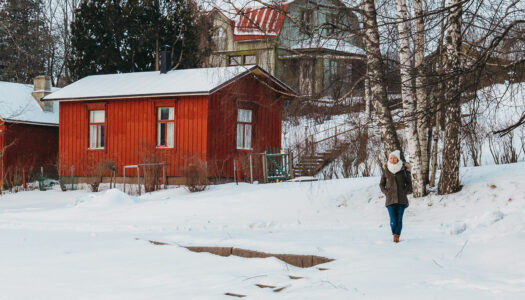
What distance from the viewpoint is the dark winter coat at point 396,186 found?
11.7m

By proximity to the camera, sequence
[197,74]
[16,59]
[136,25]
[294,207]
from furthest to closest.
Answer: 1. [16,59]
2. [136,25]
3. [197,74]
4. [294,207]

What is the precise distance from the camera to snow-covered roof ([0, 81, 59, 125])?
32156 millimetres

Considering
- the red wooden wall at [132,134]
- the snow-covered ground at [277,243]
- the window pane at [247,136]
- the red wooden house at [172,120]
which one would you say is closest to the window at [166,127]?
the red wooden house at [172,120]

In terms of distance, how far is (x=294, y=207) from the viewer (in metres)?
17.9

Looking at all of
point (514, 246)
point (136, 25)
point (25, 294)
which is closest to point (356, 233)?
point (514, 246)

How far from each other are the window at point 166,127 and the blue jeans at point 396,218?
1617 centimetres

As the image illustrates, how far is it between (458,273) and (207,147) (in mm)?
18001

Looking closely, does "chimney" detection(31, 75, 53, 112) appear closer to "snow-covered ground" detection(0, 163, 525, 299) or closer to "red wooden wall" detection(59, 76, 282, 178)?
"red wooden wall" detection(59, 76, 282, 178)

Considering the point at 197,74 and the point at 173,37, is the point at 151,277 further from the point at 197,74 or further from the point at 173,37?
the point at 173,37

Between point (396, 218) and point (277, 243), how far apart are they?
2026mm

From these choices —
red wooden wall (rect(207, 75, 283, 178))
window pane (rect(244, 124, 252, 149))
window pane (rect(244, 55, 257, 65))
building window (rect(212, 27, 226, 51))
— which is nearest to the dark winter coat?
building window (rect(212, 27, 226, 51))

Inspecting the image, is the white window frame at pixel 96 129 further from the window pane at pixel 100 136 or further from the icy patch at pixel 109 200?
the icy patch at pixel 109 200

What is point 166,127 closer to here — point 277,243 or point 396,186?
point 277,243

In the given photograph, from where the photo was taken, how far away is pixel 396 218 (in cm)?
1169
